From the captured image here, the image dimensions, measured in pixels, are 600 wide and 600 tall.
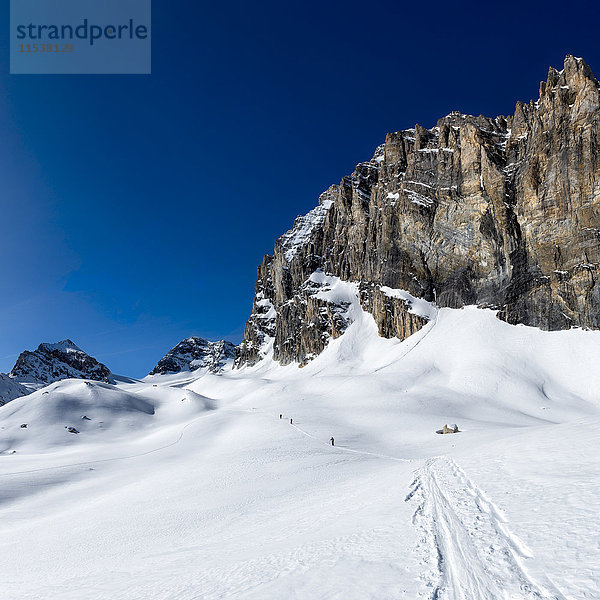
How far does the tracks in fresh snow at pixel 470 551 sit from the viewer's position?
16.0 ft

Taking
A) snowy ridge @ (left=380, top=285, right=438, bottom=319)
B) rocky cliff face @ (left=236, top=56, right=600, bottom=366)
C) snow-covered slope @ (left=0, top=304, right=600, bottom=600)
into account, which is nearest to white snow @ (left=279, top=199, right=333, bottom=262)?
rocky cliff face @ (left=236, top=56, right=600, bottom=366)

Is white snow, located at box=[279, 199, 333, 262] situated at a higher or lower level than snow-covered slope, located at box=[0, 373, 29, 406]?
higher

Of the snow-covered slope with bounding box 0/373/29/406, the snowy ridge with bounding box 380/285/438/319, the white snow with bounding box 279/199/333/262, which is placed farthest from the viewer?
the white snow with bounding box 279/199/333/262

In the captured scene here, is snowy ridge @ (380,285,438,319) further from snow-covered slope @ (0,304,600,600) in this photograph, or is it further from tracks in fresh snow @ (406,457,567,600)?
tracks in fresh snow @ (406,457,567,600)

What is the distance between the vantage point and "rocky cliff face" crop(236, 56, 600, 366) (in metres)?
63.2

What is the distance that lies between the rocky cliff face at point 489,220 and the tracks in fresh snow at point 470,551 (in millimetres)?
69078

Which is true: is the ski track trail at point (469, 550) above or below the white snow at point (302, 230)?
below

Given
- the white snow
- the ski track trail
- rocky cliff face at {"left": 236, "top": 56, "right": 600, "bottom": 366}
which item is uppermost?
the white snow

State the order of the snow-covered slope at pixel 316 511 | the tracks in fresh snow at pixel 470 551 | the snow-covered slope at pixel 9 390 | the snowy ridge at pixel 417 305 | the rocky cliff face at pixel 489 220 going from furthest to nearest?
1. the snow-covered slope at pixel 9 390
2. the snowy ridge at pixel 417 305
3. the rocky cliff face at pixel 489 220
4. the snow-covered slope at pixel 316 511
5. the tracks in fresh snow at pixel 470 551

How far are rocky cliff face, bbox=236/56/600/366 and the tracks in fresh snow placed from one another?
69078 mm

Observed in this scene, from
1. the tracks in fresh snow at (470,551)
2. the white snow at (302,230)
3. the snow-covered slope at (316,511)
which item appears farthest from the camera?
the white snow at (302,230)

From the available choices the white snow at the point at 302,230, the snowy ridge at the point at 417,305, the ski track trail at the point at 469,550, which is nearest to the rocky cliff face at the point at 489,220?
the snowy ridge at the point at 417,305

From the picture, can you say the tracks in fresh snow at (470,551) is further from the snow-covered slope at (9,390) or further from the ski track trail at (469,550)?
the snow-covered slope at (9,390)

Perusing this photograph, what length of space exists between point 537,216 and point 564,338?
22900mm
